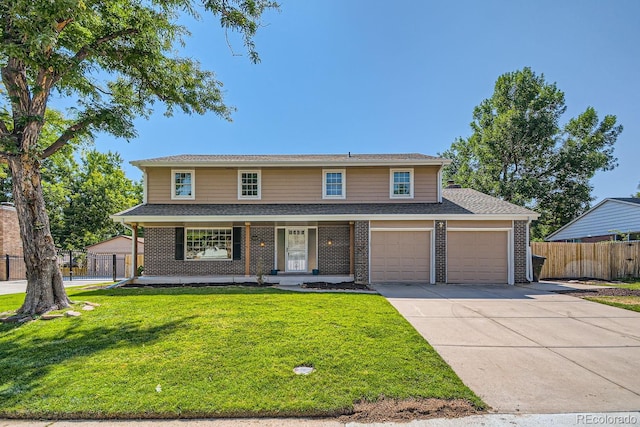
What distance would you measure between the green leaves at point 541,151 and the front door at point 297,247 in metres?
19.0

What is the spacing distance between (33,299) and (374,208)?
35.7ft

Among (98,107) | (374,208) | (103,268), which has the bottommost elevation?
(103,268)

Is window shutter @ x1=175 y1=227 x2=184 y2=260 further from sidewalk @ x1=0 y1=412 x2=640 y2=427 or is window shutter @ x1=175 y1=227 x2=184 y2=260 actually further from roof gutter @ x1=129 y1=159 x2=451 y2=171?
sidewalk @ x1=0 y1=412 x2=640 y2=427

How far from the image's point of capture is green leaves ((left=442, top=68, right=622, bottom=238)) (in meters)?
24.9

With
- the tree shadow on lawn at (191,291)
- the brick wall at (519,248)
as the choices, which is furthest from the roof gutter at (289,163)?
the tree shadow on lawn at (191,291)

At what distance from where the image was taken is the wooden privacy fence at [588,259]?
561 inches

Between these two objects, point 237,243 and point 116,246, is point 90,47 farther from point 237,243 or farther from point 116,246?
point 116,246

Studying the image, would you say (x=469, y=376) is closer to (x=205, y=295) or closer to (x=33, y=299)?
(x=205, y=295)

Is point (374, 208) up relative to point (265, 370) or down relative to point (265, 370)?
up

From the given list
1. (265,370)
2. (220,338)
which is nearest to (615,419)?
(265,370)

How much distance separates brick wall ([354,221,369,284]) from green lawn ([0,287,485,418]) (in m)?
4.74

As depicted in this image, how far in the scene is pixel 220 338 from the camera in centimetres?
548

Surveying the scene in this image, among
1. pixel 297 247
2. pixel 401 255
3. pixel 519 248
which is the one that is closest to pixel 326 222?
pixel 297 247

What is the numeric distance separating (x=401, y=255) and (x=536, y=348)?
7320 mm
